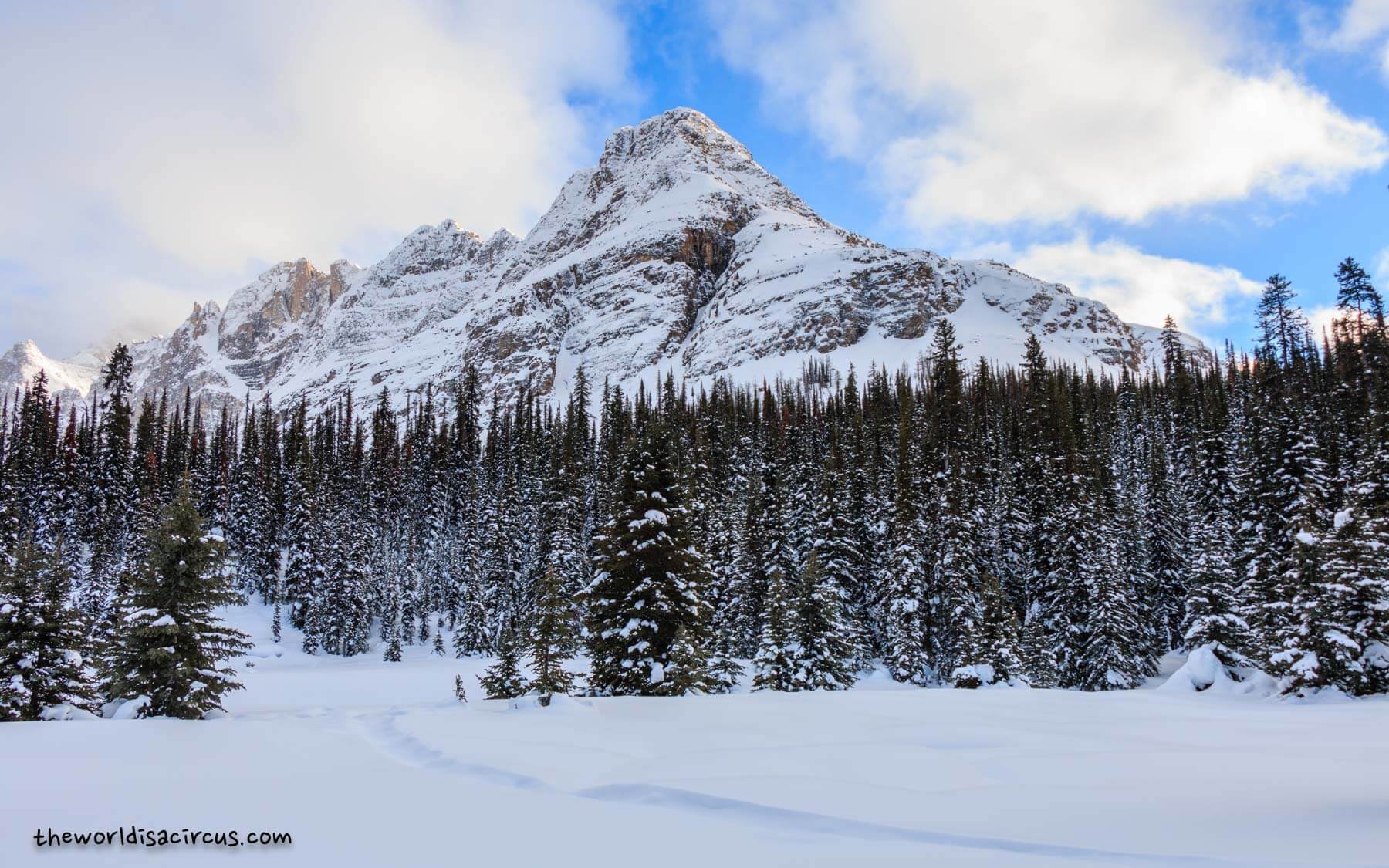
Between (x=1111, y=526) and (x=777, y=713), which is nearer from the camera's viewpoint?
(x=777, y=713)

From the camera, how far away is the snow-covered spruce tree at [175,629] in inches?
491

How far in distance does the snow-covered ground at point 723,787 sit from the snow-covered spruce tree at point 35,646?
7.25 metres

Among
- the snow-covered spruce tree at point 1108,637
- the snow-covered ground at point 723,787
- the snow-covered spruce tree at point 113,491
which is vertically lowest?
the snow-covered spruce tree at point 1108,637

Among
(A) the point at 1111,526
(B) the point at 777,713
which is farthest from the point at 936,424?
(B) the point at 777,713

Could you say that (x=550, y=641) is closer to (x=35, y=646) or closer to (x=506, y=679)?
(x=506, y=679)

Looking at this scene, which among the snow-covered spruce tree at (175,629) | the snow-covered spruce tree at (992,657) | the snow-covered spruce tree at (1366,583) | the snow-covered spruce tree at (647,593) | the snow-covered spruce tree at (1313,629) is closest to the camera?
the snow-covered spruce tree at (175,629)

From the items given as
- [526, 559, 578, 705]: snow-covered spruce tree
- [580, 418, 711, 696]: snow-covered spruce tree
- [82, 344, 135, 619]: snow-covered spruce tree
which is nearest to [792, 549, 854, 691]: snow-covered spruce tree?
[580, 418, 711, 696]: snow-covered spruce tree

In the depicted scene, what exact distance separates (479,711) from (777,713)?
17.1ft

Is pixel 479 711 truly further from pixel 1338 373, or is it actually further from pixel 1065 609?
pixel 1338 373

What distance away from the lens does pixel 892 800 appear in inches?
233

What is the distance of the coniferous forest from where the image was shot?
16.0m

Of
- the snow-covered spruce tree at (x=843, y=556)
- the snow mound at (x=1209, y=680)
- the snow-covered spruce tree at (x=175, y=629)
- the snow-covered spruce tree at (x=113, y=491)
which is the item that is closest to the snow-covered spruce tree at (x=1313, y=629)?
the snow mound at (x=1209, y=680)

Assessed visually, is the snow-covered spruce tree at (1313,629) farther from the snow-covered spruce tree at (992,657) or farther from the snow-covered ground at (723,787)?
the snow-covered spruce tree at (992,657)

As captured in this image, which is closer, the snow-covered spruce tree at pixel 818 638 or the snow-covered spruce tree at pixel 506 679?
the snow-covered spruce tree at pixel 506 679
